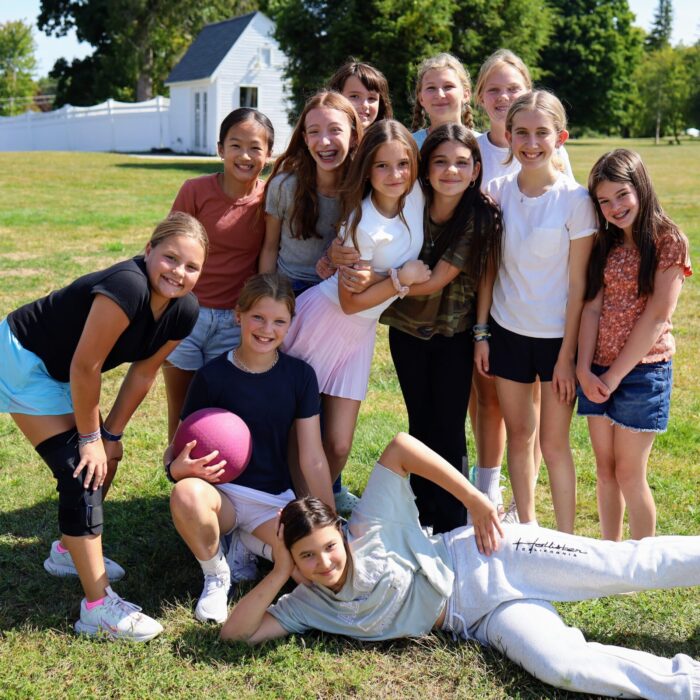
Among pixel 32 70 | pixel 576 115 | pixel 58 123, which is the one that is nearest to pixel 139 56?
pixel 58 123

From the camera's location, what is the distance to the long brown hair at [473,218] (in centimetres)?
363

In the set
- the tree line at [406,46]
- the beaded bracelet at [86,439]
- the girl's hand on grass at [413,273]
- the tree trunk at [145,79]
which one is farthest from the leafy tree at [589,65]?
the beaded bracelet at [86,439]

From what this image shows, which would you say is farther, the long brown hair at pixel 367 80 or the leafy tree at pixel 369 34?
the leafy tree at pixel 369 34

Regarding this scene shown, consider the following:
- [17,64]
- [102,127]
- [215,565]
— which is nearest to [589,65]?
[102,127]

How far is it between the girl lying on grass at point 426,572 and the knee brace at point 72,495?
0.68 metres

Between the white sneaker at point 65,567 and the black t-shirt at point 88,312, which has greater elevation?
the black t-shirt at point 88,312

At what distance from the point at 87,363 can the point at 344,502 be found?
1.78 metres

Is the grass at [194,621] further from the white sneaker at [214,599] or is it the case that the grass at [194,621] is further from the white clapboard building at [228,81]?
the white clapboard building at [228,81]

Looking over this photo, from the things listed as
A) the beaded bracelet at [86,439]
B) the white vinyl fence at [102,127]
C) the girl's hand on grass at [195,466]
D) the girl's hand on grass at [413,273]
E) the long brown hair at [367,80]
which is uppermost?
the white vinyl fence at [102,127]

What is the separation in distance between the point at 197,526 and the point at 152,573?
0.61 meters

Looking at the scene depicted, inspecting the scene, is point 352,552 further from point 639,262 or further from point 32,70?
point 32,70

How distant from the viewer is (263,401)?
11.9ft

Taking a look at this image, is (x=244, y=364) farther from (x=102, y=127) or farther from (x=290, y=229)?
(x=102, y=127)

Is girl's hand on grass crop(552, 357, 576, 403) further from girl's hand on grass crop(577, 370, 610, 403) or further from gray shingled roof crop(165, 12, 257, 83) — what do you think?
gray shingled roof crop(165, 12, 257, 83)
